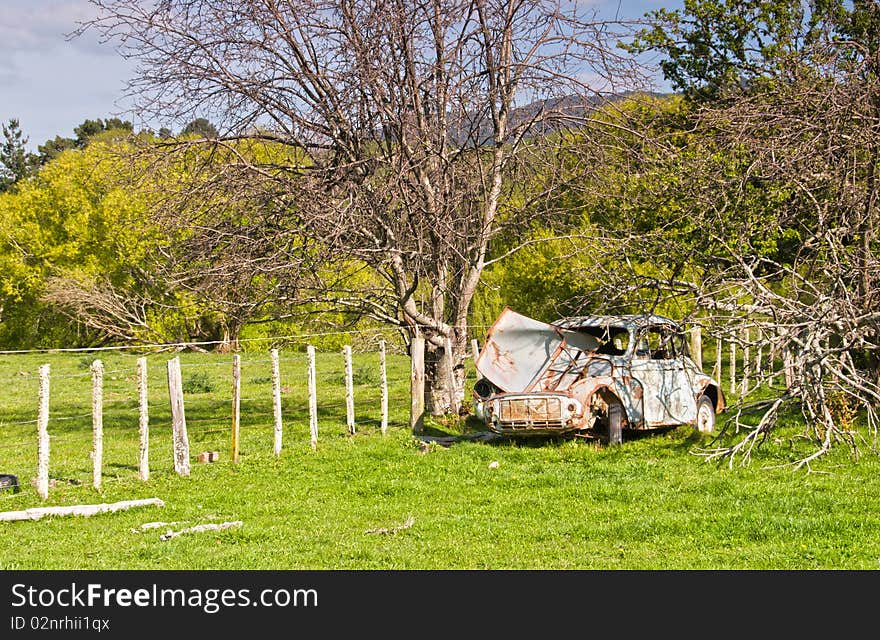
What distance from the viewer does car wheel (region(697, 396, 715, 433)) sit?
14.1 meters

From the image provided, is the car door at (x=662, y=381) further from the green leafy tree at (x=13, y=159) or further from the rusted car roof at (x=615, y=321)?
the green leafy tree at (x=13, y=159)

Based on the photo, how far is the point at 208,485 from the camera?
460 inches

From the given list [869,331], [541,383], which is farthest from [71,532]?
[869,331]

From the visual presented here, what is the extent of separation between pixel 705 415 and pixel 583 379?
263 centimetres

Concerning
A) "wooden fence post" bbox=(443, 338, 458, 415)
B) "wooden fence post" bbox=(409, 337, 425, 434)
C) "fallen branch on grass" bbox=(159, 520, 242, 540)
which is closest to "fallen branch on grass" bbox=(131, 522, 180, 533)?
"fallen branch on grass" bbox=(159, 520, 242, 540)

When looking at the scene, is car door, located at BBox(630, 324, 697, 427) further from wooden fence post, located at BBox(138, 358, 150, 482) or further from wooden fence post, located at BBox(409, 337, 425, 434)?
wooden fence post, located at BBox(138, 358, 150, 482)

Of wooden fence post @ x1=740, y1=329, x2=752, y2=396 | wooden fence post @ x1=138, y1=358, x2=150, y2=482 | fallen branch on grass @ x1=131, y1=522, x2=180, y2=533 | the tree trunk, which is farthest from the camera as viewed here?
the tree trunk

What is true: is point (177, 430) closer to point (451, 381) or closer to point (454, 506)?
point (454, 506)

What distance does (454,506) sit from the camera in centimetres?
1000

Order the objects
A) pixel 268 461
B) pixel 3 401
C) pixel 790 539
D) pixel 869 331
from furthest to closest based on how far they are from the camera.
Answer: pixel 3 401, pixel 268 461, pixel 869 331, pixel 790 539

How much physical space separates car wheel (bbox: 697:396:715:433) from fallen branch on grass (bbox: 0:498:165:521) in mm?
8015

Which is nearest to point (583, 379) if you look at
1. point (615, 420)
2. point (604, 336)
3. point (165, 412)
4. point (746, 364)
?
point (615, 420)
